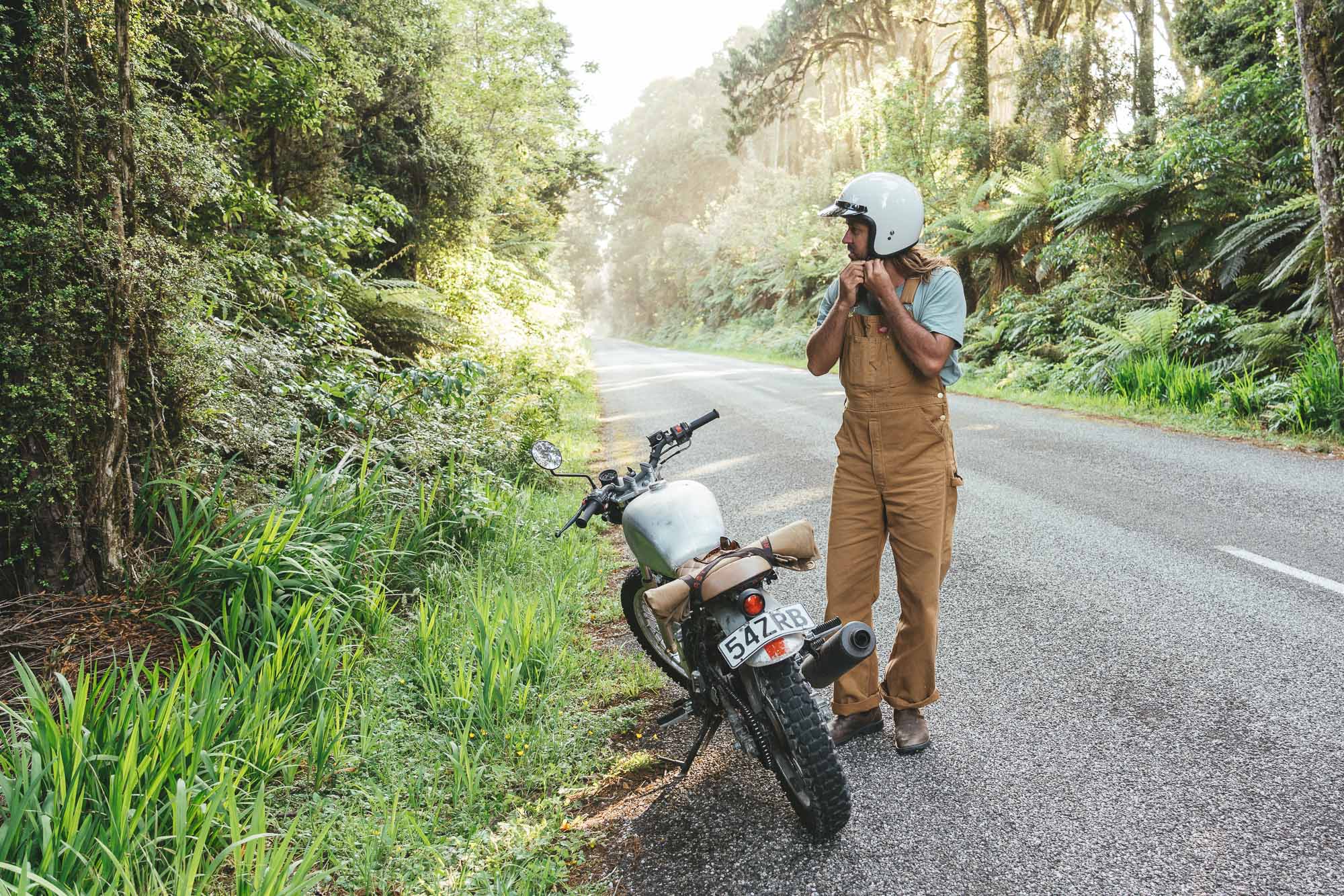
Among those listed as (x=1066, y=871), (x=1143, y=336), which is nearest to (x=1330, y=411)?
(x=1143, y=336)

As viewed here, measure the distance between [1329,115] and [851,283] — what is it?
9208mm

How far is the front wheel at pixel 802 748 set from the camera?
98.5 inches

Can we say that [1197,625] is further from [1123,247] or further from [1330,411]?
[1123,247]

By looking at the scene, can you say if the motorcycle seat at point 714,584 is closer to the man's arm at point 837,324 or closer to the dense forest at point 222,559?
the man's arm at point 837,324

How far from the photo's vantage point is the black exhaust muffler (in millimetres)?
2443

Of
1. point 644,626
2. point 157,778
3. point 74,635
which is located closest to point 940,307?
point 644,626

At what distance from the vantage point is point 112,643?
10.4ft

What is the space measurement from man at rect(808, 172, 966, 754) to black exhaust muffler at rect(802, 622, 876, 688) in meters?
0.70

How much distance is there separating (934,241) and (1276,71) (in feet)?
25.9

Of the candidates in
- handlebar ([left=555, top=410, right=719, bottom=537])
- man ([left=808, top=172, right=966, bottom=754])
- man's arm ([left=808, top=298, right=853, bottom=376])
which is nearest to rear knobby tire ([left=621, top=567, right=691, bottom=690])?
handlebar ([left=555, top=410, right=719, bottom=537])

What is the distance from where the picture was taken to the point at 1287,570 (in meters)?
4.73

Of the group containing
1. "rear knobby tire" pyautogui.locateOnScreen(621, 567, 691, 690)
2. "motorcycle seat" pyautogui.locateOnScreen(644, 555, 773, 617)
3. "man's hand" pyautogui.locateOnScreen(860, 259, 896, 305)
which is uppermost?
"man's hand" pyautogui.locateOnScreen(860, 259, 896, 305)

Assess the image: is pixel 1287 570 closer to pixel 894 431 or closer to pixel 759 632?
pixel 894 431

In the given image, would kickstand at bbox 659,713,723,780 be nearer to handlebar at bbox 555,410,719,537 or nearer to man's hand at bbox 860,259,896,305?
handlebar at bbox 555,410,719,537
